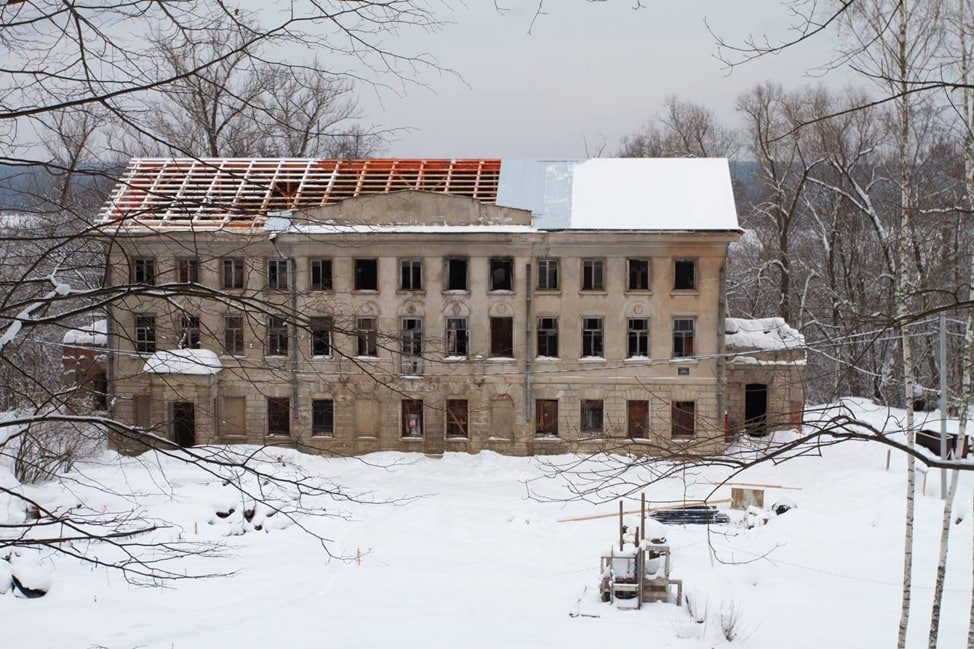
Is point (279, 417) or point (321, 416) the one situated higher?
point (321, 416)

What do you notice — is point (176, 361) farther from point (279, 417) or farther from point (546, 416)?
point (279, 417)

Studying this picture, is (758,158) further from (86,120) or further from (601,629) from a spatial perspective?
(86,120)

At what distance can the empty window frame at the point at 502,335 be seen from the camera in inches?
1307

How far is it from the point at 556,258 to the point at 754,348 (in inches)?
311

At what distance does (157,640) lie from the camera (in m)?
16.2

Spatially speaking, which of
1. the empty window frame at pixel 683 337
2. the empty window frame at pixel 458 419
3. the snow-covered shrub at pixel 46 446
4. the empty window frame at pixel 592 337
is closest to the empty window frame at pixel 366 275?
the empty window frame at pixel 458 419

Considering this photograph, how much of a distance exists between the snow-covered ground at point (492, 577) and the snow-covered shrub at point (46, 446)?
43.3 inches

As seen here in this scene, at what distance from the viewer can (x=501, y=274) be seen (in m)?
33.2

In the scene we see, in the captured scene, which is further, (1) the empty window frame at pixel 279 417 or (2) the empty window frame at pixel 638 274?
(1) the empty window frame at pixel 279 417

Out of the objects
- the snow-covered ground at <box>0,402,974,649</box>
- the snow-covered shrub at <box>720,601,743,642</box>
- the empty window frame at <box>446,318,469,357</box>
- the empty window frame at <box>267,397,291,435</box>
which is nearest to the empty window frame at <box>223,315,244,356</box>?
the empty window frame at <box>267,397,291,435</box>

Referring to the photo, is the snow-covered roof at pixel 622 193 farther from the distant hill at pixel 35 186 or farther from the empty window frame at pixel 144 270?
the distant hill at pixel 35 186

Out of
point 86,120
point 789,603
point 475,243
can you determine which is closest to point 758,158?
point 475,243

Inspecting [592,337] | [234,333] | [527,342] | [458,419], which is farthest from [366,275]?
[592,337]

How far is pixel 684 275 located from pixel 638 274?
1628 millimetres
